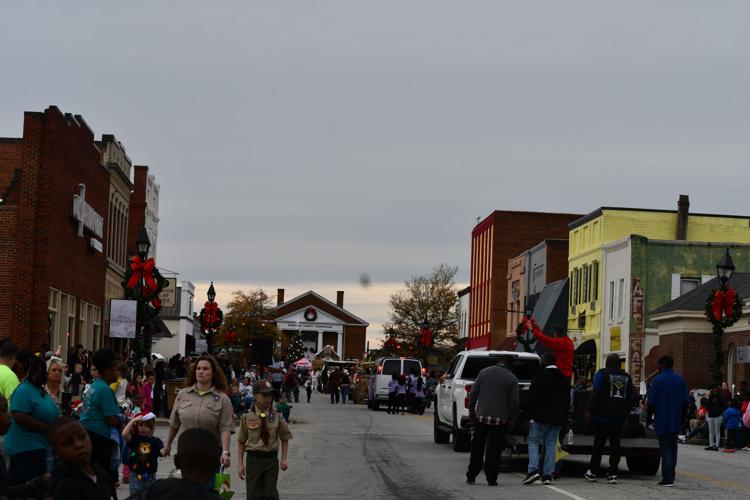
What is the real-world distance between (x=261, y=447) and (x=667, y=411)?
9.37 m

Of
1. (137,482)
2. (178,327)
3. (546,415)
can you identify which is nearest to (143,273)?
(546,415)

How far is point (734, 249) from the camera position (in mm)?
62281

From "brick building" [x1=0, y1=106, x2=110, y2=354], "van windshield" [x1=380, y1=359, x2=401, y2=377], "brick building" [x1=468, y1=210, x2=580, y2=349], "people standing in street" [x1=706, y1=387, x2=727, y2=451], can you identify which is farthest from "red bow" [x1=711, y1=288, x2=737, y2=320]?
"brick building" [x1=468, y1=210, x2=580, y2=349]

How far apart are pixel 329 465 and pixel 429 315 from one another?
94.3m

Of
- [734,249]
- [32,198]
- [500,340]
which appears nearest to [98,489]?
[32,198]

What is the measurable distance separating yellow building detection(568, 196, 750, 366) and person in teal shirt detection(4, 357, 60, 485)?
53.8m

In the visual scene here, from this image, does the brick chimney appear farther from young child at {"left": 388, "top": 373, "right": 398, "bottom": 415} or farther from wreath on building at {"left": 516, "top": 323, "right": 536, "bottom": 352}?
young child at {"left": 388, "top": 373, "right": 398, "bottom": 415}

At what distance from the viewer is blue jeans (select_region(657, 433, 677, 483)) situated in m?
19.0

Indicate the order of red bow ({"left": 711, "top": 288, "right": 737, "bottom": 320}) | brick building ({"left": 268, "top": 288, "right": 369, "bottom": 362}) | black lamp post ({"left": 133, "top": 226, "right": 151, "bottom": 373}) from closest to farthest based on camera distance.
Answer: black lamp post ({"left": 133, "top": 226, "right": 151, "bottom": 373}) → red bow ({"left": 711, "top": 288, "right": 737, "bottom": 320}) → brick building ({"left": 268, "top": 288, "right": 369, "bottom": 362})

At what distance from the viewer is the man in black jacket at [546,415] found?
18891mm

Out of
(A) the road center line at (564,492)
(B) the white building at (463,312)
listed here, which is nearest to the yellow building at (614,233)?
(B) the white building at (463,312)

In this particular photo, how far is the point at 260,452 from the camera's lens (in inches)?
462

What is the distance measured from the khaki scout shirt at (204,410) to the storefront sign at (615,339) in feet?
167

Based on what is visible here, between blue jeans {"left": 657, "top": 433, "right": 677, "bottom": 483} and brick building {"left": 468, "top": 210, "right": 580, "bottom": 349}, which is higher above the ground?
brick building {"left": 468, "top": 210, "right": 580, "bottom": 349}
